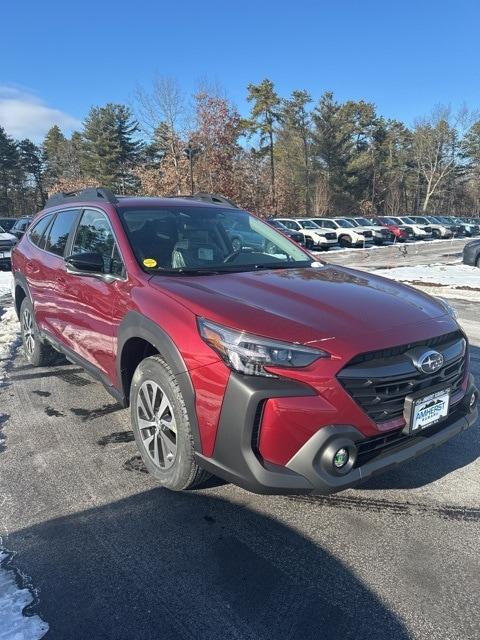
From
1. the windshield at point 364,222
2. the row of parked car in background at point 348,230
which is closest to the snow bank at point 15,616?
the row of parked car in background at point 348,230

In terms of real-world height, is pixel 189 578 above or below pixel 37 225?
below

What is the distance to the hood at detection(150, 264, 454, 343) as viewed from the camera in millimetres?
2457

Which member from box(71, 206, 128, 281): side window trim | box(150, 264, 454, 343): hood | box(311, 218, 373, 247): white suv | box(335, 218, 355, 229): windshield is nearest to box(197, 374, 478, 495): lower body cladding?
box(150, 264, 454, 343): hood

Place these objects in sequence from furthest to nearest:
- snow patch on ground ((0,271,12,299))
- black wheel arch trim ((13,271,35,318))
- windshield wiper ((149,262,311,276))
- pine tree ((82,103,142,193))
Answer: pine tree ((82,103,142,193)) → snow patch on ground ((0,271,12,299)) → black wheel arch trim ((13,271,35,318)) → windshield wiper ((149,262,311,276))

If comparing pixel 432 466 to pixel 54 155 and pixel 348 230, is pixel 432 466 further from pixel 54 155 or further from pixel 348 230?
pixel 54 155

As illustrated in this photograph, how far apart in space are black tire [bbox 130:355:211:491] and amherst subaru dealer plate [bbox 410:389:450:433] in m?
1.16

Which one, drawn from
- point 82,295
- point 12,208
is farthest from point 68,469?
point 12,208

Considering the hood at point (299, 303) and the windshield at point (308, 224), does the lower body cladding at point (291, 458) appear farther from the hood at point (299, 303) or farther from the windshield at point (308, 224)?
the windshield at point (308, 224)

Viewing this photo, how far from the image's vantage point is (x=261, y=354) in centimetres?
233

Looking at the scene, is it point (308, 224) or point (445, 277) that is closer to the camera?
point (445, 277)

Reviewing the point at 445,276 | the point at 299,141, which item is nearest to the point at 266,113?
the point at 299,141

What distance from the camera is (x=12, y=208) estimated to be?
6625 cm

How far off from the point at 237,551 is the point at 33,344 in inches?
154

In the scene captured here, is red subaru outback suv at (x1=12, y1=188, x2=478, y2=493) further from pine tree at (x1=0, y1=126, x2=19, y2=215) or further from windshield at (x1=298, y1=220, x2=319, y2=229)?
pine tree at (x1=0, y1=126, x2=19, y2=215)
